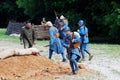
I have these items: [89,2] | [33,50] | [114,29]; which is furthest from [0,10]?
[33,50]

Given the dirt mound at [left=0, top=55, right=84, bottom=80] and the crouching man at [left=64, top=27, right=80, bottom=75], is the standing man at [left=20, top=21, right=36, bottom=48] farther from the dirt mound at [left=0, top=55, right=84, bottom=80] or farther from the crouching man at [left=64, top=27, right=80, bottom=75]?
the crouching man at [left=64, top=27, right=80, bottom=75]

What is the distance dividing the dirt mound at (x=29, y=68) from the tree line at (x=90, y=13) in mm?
16420

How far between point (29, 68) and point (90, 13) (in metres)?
21.8

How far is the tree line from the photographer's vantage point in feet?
107

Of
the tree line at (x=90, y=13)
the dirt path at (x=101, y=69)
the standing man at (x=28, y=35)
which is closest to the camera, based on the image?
the dirt path at (x=101, y=69)

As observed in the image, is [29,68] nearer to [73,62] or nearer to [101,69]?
[73,62]

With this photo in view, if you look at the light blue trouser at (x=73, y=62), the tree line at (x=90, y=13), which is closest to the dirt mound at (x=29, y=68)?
the light blue trouser at (x=73, y=62)

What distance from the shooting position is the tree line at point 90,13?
32.7 metres

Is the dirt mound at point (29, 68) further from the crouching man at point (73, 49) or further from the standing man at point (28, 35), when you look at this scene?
the standing man at point (28, 35)

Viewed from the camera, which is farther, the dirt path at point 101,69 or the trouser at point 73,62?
the trouser at point 73,62

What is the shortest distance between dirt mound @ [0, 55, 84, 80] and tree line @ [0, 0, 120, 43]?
16.4 metres

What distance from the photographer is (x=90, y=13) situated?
36156mm

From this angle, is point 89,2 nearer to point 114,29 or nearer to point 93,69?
point 114,29

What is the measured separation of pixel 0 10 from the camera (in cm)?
6069
